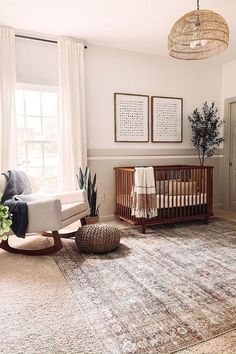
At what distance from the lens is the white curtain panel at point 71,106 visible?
3600mm

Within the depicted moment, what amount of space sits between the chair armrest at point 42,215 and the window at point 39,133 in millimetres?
1174

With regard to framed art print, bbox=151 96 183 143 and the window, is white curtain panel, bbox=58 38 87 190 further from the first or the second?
framed art print, bbox=151 96 183 143

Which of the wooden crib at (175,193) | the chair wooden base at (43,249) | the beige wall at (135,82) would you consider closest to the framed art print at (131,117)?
the beige wall at (135,82)

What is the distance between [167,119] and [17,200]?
2731 mm

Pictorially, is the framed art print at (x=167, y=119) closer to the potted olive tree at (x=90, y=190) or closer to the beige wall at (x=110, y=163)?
the beige wall at (x=110, y=163)

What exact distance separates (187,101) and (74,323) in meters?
3.90

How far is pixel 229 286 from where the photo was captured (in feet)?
6.62

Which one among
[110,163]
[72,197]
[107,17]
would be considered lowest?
[72,197]

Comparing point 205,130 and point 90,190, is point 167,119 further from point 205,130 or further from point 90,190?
point 90,190

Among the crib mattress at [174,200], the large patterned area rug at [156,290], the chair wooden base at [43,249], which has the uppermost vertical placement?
the crib mattress at [174,200]

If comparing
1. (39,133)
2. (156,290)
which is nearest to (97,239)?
(156,290)

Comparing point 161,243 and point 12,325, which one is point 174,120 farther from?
point 12,325

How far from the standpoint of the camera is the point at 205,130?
4.38 m

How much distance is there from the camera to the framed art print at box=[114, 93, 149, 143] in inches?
160
